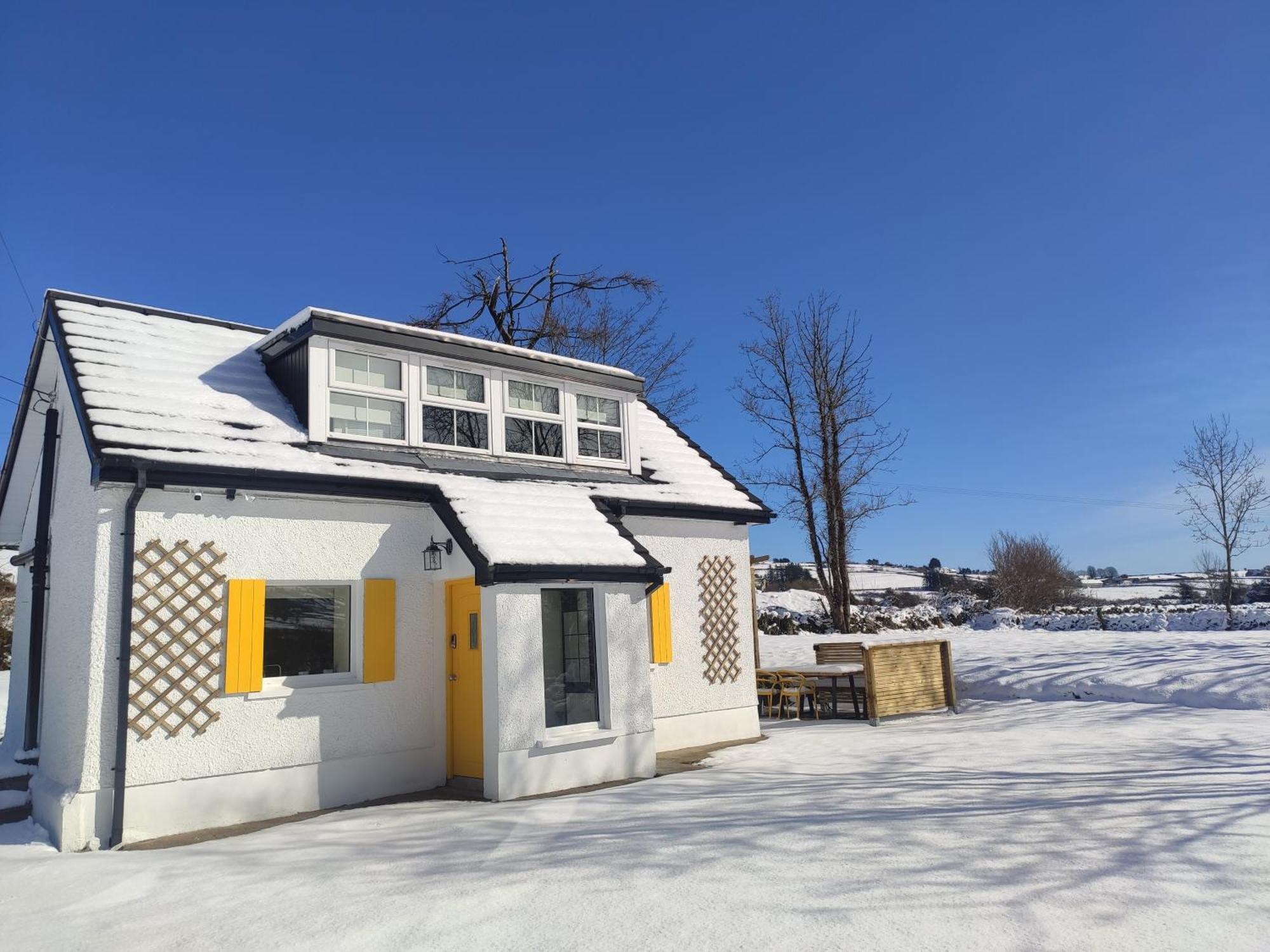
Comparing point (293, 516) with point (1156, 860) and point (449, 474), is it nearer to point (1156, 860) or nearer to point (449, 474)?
point (449, 474)

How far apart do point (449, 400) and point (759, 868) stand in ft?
23.0

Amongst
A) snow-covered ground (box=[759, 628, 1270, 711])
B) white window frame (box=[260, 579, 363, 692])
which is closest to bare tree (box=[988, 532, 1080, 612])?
snow-covered ground (box=[759, 628, 1270, 711])

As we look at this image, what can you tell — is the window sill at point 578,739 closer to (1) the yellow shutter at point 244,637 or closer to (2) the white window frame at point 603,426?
(1) the yellow shutter at point 244,637

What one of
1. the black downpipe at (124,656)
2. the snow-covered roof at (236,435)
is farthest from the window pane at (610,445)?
the black downpipe at (124,656)

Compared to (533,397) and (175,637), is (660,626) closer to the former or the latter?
(533,397)

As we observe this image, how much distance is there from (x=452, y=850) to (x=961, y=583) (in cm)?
3888

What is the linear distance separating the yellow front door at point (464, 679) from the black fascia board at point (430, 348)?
9.75 feet

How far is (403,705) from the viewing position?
8.80 metres

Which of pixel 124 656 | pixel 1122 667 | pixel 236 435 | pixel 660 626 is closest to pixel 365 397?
pixel 236 435

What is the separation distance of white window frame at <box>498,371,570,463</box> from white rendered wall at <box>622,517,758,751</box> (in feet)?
4.54

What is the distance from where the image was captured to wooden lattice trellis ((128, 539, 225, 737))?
23.8 feet

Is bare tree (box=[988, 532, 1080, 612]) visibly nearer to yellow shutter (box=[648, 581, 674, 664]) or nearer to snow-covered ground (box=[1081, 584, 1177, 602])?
snow-covered ground (box=[1081, 584, 1177, 602])

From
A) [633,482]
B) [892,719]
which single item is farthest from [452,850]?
[892,719]

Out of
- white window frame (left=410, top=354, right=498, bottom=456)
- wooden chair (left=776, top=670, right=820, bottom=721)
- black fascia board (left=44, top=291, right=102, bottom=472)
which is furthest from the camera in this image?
wooden chair (left=776, top=670, right=820, bottom=721)
